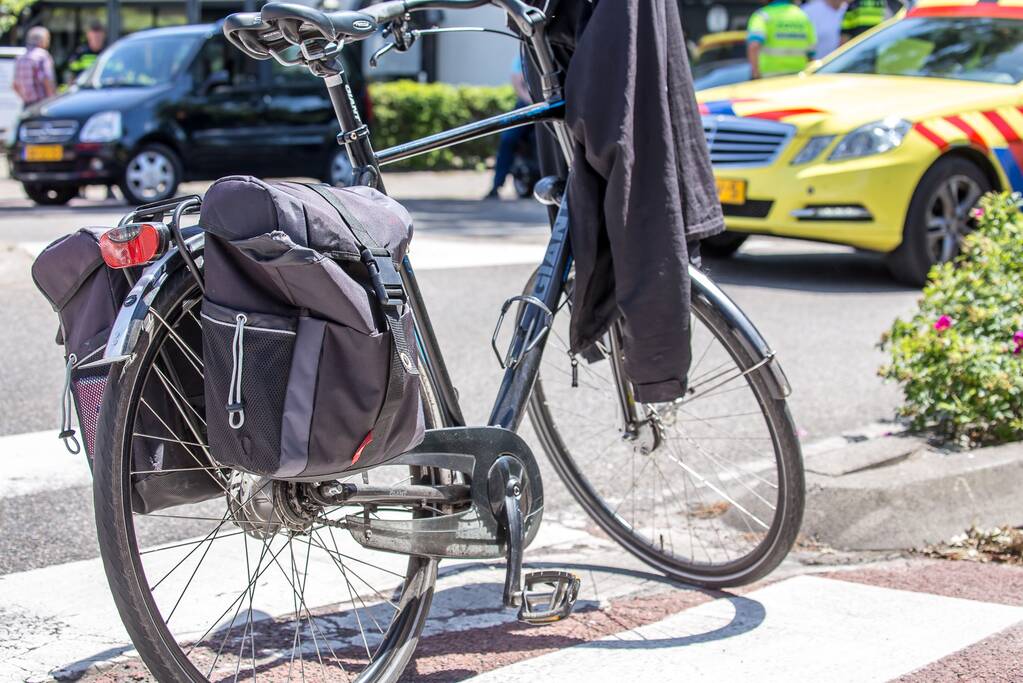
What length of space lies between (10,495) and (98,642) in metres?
1.11

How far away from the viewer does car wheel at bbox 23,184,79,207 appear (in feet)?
43.1

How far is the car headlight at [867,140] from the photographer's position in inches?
318

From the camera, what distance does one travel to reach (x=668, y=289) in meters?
3.03

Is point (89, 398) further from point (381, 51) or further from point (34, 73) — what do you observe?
point (34, 73)

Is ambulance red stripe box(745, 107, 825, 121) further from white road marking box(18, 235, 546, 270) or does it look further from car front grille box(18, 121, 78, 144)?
car front grille box(18, 121, 78, 144)

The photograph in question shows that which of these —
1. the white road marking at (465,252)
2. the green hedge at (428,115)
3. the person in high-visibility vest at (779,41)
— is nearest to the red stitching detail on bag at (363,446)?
the white road marking at (465,252)

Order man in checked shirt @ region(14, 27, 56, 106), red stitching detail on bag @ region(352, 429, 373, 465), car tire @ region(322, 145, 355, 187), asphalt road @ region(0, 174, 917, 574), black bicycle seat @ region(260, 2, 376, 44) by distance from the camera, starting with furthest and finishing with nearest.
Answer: man in checked shirt @ region(14, 27, 56, 106) → car tire @ region(322, 145, 355, 187) → asphalt road @ region(0, 174, 917, 574) → black bicycle seat @ region(260, 2, 376, 44) → red stitching detail on bag @ region(352, 429, 373, 465)

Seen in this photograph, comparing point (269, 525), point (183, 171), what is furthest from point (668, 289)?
point (183, 171)

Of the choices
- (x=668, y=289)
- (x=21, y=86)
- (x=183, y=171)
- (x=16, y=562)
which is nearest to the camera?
(x=668, y=289)

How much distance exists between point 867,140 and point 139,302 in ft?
21.5

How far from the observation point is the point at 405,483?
2812 mm

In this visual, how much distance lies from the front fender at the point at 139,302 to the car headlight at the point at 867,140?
20.9ft

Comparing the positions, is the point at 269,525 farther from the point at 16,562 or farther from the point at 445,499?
the point at 16,562

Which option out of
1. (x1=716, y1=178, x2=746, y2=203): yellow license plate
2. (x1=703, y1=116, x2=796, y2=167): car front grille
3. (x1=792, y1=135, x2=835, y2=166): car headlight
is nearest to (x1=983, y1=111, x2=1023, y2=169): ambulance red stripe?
(x1=792, y1=135, x2=835, y2=166): car headlight
